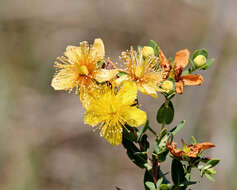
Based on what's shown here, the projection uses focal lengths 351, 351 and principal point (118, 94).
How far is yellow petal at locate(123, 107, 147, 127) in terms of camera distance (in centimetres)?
161

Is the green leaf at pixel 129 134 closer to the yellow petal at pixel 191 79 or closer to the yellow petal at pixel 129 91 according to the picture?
the yellow petal at pixel 129 91

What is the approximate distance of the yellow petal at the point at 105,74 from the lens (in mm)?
1599

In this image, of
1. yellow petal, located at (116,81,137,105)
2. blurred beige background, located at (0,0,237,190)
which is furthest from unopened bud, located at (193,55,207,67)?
blurred beige background, located at (0,0,237,190)

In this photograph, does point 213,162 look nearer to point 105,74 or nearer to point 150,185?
point 150,185

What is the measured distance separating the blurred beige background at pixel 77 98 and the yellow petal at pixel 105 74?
2.92m

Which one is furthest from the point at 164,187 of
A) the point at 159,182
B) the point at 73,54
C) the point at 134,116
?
the point at 73,54

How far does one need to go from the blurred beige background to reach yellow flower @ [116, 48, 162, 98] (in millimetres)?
2722

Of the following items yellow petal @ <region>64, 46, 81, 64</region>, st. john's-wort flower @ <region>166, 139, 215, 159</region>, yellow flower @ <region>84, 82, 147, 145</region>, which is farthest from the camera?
yellow petal @ <region>64, 46, 81, 64</region>

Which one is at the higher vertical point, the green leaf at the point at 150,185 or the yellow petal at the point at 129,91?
the yellow petal at the point at 129,91

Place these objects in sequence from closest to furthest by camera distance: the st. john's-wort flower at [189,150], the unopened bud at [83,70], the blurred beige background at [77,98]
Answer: the st. john's-wort flower at [189,150] < the unopened bud at [83,70] < the blurred beige background at [77,98]

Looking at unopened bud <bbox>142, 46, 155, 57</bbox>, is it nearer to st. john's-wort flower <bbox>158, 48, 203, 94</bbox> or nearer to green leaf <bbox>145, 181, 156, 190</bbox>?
st. john's-wort flower <bbox>158, 48, 203, 94</bbox>

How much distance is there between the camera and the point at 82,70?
175 cm

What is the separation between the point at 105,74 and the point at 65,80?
274 millimetres

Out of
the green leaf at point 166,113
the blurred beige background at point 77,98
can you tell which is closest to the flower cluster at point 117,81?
the green leaf at point 166,113
